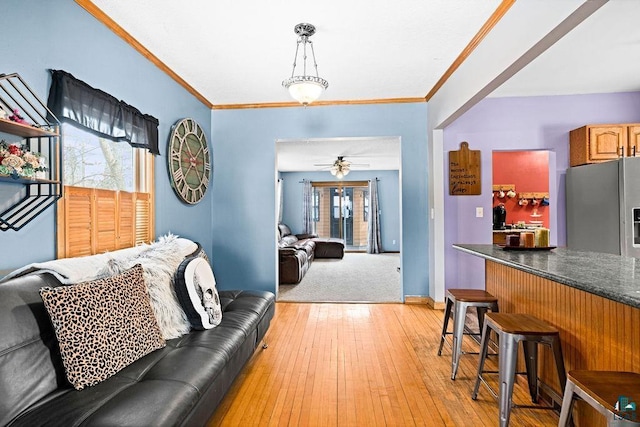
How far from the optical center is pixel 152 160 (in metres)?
3.04

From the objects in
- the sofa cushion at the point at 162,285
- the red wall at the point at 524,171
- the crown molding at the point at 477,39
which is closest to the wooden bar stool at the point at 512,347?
the sofa cushion at the point at 162,285

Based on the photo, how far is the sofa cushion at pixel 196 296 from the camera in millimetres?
2066

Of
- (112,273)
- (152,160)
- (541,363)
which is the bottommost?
(541,363)

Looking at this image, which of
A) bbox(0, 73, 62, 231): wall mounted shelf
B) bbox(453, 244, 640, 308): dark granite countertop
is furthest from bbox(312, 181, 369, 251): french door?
bbox(0, 73, 62, 231): wall mounted shelf

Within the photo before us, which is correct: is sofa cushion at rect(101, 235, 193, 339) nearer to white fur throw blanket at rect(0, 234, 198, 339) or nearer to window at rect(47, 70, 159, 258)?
white fur throw blanket at rect(0, 234, 198, 339)

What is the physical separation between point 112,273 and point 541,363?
2.63 meters

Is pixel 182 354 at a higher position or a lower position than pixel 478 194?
lower

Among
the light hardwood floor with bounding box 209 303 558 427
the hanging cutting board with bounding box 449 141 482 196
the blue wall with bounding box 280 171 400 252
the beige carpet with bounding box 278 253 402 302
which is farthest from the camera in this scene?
the blue wall with bounding box 280 171 400 252

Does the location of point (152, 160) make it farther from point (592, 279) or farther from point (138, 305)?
point (592, 279)

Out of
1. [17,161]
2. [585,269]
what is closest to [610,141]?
[585,269]

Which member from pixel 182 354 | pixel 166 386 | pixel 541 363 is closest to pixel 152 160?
pixel 182 354

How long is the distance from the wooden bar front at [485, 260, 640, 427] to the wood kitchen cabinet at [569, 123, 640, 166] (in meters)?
2.57

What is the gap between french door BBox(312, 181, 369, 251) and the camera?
10234mm

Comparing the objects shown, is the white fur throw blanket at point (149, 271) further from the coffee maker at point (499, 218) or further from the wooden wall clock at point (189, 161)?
the coffee maker at point (499, 218)
